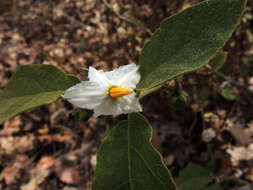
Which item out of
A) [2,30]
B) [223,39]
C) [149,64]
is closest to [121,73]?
[149,64]

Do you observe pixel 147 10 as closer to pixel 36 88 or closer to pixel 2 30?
pixel 36 88

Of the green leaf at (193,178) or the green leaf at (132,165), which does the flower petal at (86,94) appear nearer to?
the green leaf at (132,165)

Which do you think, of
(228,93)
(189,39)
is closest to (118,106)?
(189,39)

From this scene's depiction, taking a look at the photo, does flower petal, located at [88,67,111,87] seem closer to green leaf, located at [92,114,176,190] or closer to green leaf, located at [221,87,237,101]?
green leaf, located at [92,114,176,190]

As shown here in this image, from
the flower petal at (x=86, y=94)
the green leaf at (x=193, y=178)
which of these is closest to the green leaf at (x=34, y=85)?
the flower petal at (x=86, y=94)

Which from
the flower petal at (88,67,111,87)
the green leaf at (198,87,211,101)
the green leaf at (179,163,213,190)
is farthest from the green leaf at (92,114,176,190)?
the green leaf at (198,87,211,101)

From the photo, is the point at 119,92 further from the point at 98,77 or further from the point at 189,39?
the point at 189,39
